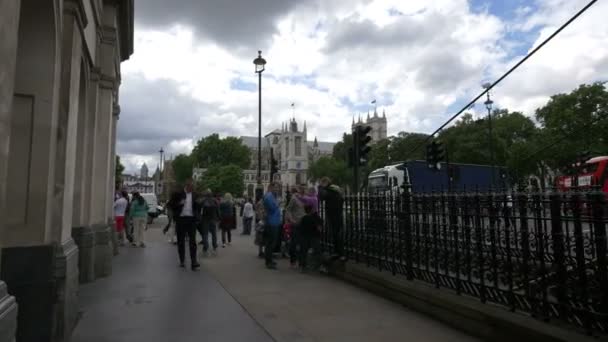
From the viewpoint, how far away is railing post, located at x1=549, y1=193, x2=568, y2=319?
3.71 m

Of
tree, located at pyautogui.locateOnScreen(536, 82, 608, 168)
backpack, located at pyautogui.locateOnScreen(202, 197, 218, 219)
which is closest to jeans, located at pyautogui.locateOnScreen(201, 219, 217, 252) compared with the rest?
backpack, located at pyautogui.locateOnScreen(202, 197, 218, 219)

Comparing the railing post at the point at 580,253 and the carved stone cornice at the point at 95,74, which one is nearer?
the railing post at the point at 580,253

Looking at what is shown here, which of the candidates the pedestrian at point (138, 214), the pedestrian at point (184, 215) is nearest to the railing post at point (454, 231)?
the pedestrian at point (184, 215)

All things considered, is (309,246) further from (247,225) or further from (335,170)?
(335,170)

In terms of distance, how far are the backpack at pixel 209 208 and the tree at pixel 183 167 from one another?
312 ft

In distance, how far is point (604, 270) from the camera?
338 cm

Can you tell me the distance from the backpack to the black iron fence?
6.02m

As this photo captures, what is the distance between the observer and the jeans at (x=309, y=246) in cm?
858

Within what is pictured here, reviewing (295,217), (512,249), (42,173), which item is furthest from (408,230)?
(42,173)

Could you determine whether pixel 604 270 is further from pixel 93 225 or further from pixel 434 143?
pixel 434 143

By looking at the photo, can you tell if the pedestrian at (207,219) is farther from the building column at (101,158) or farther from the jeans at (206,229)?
the building column at (101,158)

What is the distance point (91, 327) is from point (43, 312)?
101 cm

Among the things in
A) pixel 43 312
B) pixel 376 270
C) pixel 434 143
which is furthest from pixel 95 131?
pixel 434 143

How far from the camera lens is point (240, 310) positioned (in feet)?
18.2
